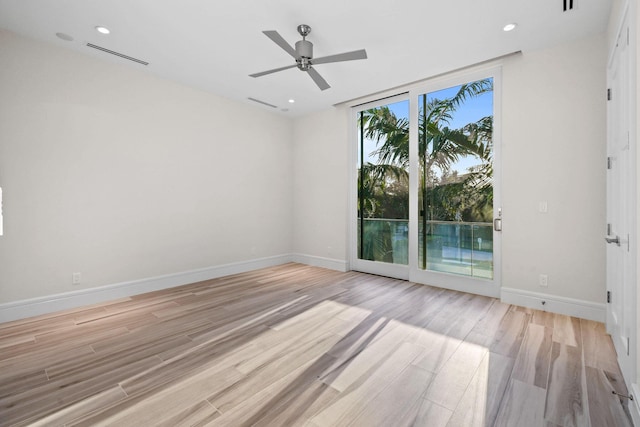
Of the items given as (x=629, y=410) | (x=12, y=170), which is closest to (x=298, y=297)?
(x=629, y=410)

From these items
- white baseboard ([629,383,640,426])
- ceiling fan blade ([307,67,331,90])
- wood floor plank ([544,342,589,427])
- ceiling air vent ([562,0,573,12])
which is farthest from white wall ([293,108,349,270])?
white baseboard ([629,383,640,426])

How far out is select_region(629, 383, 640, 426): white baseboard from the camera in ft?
4.86

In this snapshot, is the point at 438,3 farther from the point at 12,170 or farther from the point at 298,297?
the point at 12,170

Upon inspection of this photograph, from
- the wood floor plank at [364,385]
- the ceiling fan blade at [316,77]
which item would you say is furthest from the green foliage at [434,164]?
the wood floor plank at [364,385]

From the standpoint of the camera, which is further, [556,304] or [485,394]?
[556,304]

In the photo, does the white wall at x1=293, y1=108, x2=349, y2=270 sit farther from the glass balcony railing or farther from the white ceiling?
the white ceiling

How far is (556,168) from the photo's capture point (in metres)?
3.08

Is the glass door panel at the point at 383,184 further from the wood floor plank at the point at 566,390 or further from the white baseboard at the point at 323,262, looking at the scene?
the wood floor plank at the point at 566,390

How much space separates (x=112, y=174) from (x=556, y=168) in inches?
200

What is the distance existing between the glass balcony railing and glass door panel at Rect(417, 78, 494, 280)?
0.04ft

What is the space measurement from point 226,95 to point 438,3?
3.30 metres

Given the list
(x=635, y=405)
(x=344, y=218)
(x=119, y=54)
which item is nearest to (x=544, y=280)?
(x=635, y=405)

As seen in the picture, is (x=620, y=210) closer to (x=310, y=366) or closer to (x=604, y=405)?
(x=604, y=405)

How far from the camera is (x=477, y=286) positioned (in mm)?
3674
